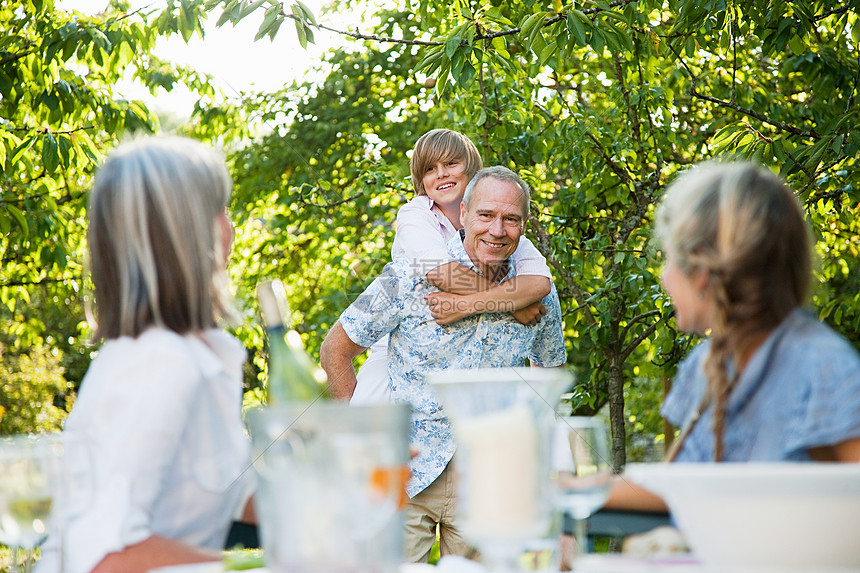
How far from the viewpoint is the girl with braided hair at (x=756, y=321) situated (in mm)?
1290

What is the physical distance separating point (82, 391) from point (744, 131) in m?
2.65

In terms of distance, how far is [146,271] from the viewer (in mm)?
1354

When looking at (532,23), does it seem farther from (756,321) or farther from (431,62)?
(756,321)

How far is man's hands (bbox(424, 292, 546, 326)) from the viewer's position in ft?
8.60

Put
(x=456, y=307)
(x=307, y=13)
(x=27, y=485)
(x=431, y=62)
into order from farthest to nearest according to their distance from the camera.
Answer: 1. (x=431, y=62)
2. (x=307, y=13)
3. (x=456, y=307)
4. (x=27, y=485)

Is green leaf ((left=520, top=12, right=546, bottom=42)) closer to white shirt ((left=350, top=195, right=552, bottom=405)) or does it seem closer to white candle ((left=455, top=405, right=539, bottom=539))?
white shirt ((left=350, top=195, right=552, bottom=405))

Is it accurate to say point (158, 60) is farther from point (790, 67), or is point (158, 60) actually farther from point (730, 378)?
point (730, 378)

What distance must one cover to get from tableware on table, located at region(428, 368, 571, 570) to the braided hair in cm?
41

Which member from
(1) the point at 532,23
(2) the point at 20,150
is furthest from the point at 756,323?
(2) the point at 20,150

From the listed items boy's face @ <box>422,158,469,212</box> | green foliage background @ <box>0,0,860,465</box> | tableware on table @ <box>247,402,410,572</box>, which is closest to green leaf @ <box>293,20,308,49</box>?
green foliage background @ <box>0,0,860,465</box>

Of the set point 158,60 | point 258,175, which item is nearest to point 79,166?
point 158,60

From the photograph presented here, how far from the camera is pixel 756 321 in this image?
140cm

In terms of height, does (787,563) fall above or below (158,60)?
below

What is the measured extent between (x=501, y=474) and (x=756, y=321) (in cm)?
58
